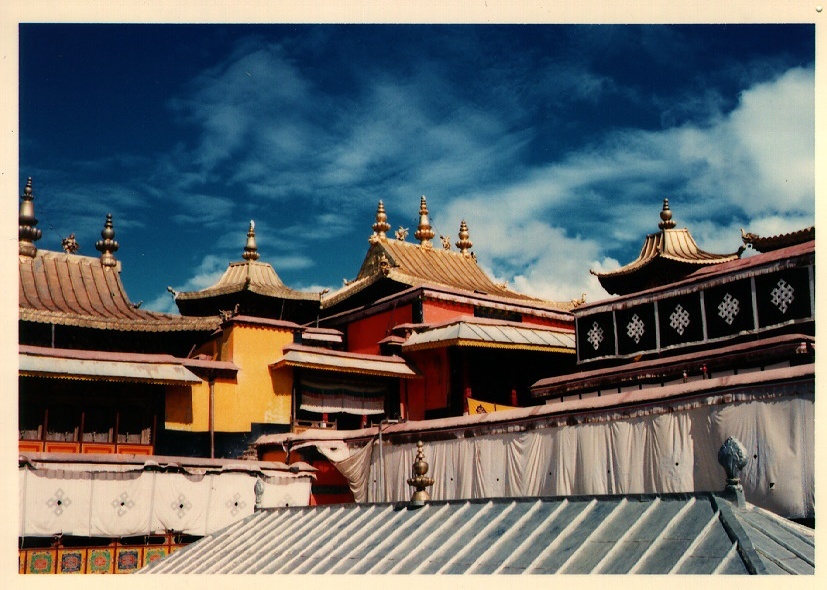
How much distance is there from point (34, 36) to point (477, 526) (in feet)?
24.1

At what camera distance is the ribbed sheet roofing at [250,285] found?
26641 mm

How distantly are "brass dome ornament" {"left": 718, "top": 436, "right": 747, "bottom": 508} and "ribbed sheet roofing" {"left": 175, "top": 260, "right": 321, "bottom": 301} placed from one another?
20477 millimetres

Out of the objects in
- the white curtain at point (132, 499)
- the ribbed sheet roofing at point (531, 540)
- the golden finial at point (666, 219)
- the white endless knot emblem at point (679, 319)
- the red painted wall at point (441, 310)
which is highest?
the golden finial at point (666, 219)

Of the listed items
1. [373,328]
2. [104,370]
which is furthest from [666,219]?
[104,370]

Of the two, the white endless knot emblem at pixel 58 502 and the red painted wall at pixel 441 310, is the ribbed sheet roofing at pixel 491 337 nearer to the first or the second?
the red painted wall at pixel 441 310

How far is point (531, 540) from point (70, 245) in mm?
20783

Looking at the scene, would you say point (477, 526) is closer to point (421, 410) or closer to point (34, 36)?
point (34, 36)

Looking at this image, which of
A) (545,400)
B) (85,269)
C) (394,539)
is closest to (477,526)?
(394,539)

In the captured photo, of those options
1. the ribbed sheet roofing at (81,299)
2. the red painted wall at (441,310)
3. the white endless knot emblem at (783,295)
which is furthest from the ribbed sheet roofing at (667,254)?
the ribbed sheet roofing at (81,299)

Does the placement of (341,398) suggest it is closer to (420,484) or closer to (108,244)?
(108,244)

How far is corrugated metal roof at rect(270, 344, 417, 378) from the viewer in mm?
22812

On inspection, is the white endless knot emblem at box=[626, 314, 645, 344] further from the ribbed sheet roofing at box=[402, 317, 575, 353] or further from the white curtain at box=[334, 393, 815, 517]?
the white curtain at box=[334, 393, 815, 517]

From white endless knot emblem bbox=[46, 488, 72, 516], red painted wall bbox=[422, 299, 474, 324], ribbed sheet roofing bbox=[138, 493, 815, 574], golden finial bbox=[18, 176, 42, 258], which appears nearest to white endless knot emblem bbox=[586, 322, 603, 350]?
red painted wall bbox=[422, 299, 474, 324]

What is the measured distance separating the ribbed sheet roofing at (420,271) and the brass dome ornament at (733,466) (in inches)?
814
